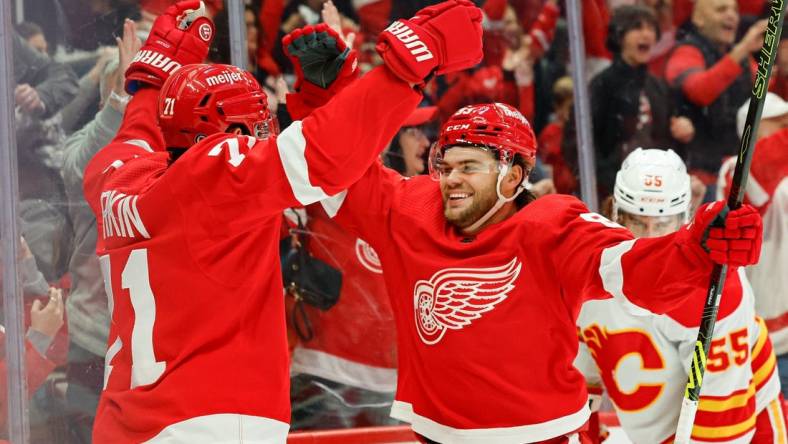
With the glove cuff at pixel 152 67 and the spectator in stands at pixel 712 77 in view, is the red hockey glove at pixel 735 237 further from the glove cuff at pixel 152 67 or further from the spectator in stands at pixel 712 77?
the spectator in stands at pixel 712 77

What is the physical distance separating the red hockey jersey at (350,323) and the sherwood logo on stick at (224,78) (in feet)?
4.42

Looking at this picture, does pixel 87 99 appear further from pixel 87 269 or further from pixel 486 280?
pixel 486 280

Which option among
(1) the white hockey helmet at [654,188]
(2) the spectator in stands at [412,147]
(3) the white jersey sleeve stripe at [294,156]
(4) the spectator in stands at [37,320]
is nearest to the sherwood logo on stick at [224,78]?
(3) the white jersey sleeve stripe at [294,156]

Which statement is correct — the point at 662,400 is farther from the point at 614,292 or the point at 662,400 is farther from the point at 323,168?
the point at 323,168

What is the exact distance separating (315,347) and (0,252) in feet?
3.19

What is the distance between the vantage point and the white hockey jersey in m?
2.84

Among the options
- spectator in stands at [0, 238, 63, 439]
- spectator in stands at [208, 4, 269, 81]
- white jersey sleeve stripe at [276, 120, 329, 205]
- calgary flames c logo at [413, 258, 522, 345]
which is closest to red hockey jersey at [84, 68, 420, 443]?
white jersey sleeve stripe at [276, 120, 329, 205]

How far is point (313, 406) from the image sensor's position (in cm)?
347

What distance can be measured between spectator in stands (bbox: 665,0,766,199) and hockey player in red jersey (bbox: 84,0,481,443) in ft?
6.84

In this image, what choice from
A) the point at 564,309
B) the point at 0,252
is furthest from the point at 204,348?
the point at 0,252

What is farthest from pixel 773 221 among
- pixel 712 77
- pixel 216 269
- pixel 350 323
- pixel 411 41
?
pixel 216 269

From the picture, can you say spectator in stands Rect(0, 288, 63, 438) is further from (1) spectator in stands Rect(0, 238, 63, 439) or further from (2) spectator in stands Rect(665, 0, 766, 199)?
(2) spectator in stands Rect(665, 0, 766, 199)

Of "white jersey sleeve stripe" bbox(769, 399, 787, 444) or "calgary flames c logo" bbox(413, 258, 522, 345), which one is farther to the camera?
"white jersey sleeve stripe" bbox(769, 399, 787, 444)

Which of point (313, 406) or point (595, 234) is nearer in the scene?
point (595, 234)
